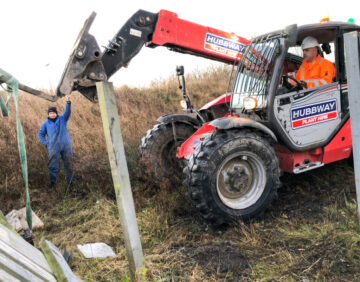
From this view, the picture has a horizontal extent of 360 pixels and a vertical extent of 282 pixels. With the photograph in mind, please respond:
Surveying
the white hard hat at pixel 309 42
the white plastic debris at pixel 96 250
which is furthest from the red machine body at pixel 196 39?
the white plastic debris at pixel 96 250

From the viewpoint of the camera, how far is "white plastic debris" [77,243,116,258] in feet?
11.4

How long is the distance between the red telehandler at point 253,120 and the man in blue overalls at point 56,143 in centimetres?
242

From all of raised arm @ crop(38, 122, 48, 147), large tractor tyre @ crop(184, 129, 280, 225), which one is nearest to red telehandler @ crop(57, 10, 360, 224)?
large tractor tyre @ crop(184, 129, 280, 225)

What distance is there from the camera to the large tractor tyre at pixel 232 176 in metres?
3.61

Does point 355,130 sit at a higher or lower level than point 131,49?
lower

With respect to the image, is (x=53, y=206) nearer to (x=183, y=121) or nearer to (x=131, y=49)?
(x=183, y=121)

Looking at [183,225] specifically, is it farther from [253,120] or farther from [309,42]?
[309,42]

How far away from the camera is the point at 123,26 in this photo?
381 cm

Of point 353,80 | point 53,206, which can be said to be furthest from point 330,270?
point 53,206

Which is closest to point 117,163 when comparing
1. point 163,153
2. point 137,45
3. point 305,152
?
point 137,45

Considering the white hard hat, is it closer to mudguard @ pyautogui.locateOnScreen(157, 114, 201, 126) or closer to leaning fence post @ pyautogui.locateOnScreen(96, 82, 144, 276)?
mudguard @ pyautogui.locateOnScreen(157, 114, 201, 126)

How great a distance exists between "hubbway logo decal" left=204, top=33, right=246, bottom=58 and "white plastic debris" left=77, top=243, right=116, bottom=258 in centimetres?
273

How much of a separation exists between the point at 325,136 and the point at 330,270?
6.63 feet

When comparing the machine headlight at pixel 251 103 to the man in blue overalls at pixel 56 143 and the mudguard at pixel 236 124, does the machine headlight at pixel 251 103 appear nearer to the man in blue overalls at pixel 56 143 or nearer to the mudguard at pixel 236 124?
the mudguard at pixel 236 124
